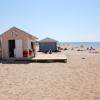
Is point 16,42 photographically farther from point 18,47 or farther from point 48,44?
point 48,44

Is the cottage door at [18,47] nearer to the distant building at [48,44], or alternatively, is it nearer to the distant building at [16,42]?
the distant building at [16,42]

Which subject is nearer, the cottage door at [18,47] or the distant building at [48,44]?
the cottage door at [18,47]

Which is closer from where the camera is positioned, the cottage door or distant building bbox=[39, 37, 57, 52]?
the cottage door

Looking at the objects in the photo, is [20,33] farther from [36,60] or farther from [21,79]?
[21,79]

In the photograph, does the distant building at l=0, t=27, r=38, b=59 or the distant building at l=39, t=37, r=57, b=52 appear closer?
the distant building at l=0, t=27, r=38, b=59

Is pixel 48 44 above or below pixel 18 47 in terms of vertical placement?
above

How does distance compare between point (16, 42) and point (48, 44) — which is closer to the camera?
point (16, 42)

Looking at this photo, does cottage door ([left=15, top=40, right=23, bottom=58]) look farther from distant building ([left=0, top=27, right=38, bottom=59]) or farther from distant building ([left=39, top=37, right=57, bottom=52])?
distant building ([left=39, top=37, right=57, bottom=52])

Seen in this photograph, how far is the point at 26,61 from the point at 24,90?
13.4 meters

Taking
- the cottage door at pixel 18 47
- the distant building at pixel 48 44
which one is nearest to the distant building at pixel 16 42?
the cottage door at pixel 18 47

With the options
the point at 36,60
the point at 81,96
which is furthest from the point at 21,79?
the point at 36,60

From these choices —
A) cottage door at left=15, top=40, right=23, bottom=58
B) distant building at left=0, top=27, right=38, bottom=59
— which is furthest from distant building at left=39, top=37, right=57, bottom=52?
cottage door at left=15, top=40, right=23, bottom=58

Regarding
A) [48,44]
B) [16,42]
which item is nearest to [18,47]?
[16,42]

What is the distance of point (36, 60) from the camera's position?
24.7 m
